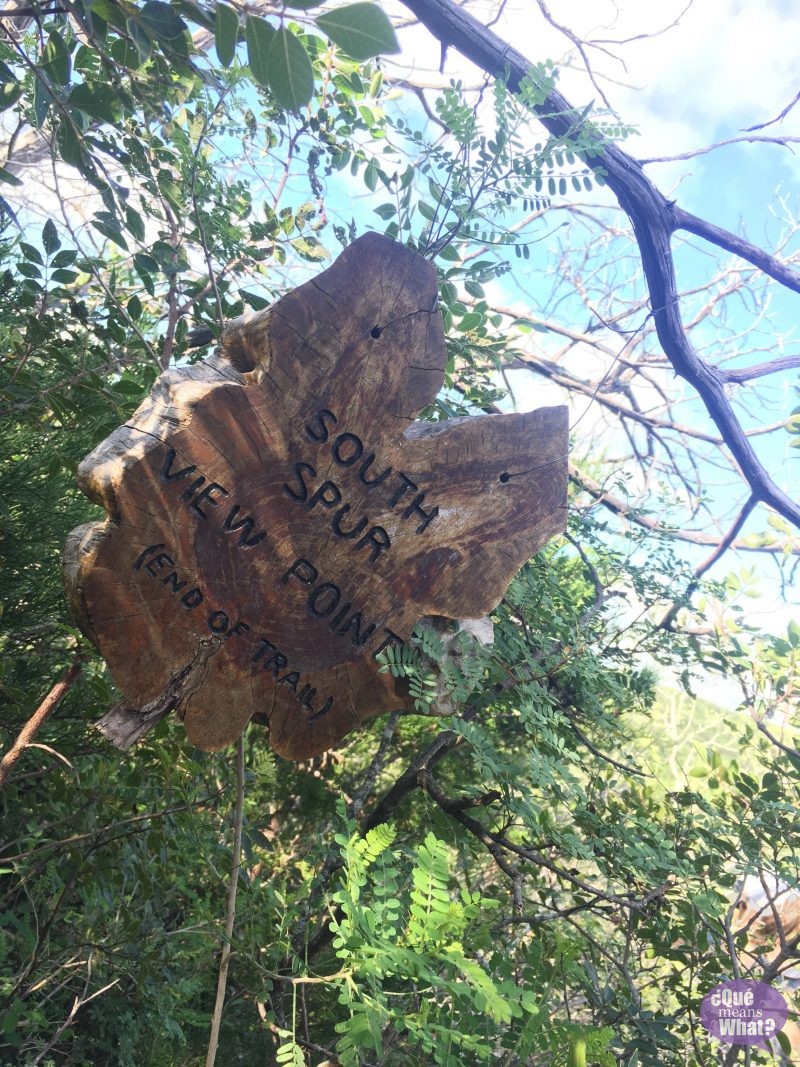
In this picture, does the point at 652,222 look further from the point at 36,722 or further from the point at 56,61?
the point at 36,722

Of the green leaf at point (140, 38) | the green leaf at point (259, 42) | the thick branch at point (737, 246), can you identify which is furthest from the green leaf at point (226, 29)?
the thick branch at point (737, 246)

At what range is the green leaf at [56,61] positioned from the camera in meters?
1.24

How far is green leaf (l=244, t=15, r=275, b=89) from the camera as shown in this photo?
0.81 metres

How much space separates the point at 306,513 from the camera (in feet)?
3.68

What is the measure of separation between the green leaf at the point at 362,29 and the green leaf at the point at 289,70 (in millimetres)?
46

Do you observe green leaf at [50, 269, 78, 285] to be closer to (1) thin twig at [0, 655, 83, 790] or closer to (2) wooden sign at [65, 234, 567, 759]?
(2) wooden sign at [65, 234, 567, 759]

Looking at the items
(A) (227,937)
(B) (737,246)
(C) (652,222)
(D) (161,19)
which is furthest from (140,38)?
(B) (737,246)

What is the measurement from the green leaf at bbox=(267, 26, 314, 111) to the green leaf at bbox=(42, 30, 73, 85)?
629 millimetres

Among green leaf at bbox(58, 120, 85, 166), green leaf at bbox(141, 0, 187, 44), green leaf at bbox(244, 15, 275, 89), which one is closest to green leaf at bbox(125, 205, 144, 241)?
green leaf at bbox(58, 120, 85, 166)

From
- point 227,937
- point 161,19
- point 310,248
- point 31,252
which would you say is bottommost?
point 227,937

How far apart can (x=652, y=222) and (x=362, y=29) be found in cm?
123

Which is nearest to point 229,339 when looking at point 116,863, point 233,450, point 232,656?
point 233,450

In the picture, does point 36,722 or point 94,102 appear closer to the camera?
point 36,722

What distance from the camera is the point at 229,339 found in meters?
1.10
